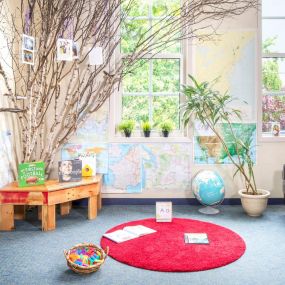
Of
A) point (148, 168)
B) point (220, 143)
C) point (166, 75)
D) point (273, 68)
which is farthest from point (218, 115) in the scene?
point (148, 168)

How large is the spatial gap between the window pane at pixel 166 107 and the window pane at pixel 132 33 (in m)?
0.64

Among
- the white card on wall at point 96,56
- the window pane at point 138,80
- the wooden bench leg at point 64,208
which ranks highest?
the white card on wall at point 96,56

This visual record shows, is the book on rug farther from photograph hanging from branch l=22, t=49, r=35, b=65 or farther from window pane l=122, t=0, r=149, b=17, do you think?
window pane l=122, t=0, r=149, b=17

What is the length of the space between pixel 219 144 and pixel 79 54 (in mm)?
1799

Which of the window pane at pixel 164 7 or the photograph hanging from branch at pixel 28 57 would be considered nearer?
the photograph hanging from branch at pixel 28 57

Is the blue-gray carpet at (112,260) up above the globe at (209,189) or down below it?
below

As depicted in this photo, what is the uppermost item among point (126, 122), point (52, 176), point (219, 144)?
point (126, 122)

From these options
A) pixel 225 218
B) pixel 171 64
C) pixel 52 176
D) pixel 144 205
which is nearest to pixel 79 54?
pixel 171 64

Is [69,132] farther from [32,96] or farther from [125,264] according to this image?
[125,264]

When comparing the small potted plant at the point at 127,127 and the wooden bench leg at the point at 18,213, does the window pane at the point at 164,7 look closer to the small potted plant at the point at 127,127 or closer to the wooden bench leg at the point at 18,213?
the small potted plant at the point at 127,127

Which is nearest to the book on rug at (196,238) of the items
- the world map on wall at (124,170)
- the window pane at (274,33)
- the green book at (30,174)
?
the world map on wall at (124,170)

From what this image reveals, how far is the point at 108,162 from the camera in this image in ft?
13.4

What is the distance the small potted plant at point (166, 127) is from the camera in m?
4.05

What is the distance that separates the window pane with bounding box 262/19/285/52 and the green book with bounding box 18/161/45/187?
280 cm
